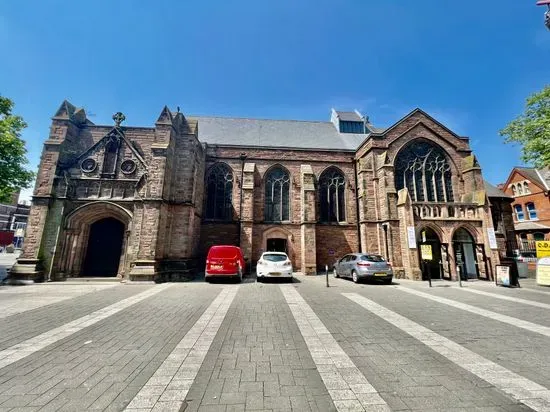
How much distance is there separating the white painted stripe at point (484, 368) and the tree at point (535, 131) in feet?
50.6

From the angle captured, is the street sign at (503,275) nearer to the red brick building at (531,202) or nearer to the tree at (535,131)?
the tree at (535,131)

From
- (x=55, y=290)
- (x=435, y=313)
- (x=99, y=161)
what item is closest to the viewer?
(x=435, y=313)

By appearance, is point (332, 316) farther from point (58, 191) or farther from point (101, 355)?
point (58, 191)

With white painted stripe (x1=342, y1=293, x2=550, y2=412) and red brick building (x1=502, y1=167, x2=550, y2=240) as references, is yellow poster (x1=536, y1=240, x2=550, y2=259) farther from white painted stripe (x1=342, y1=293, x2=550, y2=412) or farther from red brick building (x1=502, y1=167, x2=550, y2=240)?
red brick building (x1=502, y1=167, x2=550, y2=240)

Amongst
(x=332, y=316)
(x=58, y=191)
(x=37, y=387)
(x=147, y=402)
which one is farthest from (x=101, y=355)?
(x=58, y=191)

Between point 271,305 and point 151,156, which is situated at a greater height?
point 151,156

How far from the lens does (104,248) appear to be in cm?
1323

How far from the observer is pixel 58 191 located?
12.4 m

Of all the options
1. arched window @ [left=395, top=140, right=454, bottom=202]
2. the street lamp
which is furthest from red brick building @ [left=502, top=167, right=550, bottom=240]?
the street lamp

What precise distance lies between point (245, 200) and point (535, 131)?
19180 mm

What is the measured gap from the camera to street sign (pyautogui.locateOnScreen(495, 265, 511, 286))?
1145cm

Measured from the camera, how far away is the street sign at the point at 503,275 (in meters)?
11.4

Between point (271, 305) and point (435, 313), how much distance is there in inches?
188

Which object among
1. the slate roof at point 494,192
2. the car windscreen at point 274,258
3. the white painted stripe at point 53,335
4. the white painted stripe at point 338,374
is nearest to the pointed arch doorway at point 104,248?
the white painted stripe at point 53,335
